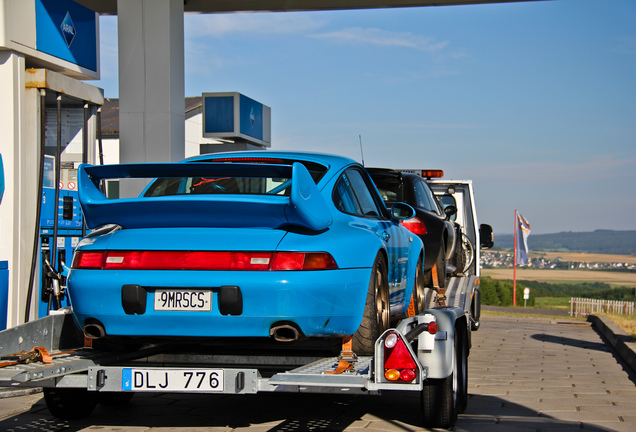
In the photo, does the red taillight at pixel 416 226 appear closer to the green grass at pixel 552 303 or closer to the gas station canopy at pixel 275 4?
the gas station canopy at pixel 275 4

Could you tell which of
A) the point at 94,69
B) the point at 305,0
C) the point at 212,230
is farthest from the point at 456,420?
the point at 305,0

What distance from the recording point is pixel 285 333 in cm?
450

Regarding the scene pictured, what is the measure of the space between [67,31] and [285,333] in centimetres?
667

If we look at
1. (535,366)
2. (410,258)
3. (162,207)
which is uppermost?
(162,207)

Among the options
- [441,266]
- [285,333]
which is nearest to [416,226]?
[441,266]

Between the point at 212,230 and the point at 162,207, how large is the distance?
0.33 m

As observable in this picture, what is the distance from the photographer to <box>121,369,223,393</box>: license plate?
14.7ft

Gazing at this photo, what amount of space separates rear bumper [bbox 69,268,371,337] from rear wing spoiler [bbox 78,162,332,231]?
13.8 inches

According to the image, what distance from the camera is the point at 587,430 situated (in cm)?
597

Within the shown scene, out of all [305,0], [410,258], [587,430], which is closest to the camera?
[587,430]

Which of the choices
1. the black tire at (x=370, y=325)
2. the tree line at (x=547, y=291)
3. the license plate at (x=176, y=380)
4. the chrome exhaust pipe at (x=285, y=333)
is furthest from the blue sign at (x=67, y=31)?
the tree line at (x=547, y=291)

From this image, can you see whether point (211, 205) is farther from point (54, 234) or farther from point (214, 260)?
point (54, 234)

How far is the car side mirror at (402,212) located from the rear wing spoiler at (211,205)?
160cm

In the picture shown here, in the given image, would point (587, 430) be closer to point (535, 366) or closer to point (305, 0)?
point (535, 366)
